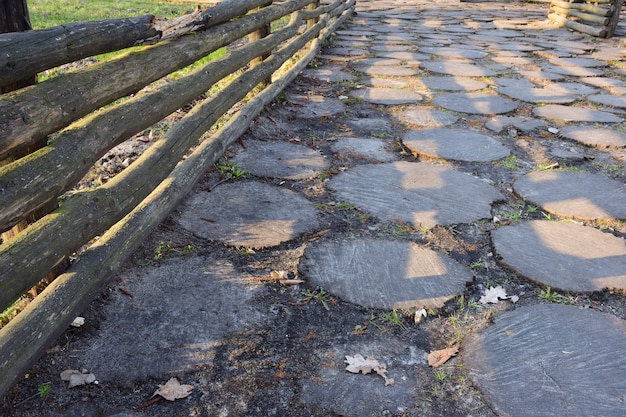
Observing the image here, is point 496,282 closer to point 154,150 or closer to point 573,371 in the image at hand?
point 573,371

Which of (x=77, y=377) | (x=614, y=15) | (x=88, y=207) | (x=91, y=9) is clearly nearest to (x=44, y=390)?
(x=77, y=377)

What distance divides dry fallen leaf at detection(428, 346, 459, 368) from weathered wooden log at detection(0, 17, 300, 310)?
1.21 meters

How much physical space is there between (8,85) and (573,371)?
6.12 feet

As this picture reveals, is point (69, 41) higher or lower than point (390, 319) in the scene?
higher

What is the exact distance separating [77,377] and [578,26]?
32.9ft

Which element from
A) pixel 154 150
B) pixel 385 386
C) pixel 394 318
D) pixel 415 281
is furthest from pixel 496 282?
pixel 154 150

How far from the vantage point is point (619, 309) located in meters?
1.93

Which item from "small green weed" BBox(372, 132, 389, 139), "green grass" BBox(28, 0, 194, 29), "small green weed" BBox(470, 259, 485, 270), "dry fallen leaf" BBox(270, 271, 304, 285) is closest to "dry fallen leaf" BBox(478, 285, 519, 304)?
"small green weed" BBox(470, 259, 485, 270)

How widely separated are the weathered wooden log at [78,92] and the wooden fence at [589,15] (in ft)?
26.2

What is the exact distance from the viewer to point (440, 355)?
5.55ft

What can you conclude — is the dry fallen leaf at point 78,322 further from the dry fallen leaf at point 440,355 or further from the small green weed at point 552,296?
→ the small green weed at point 552,296

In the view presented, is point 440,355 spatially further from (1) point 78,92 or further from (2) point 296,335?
(1) point 78,92

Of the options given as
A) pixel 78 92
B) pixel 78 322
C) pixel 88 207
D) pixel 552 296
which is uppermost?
pixel 78 92

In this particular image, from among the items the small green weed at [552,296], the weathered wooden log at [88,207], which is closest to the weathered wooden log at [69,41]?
the weathered wooden log at [88,207]
